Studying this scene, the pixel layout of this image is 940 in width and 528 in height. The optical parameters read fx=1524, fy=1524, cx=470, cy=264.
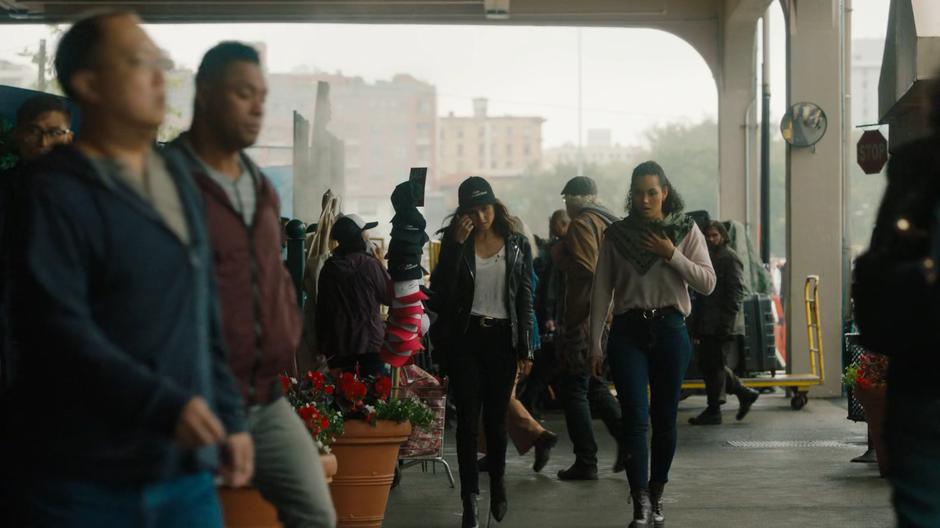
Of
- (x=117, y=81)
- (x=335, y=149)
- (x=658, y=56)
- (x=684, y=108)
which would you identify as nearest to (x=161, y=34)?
(x=335, y=149)

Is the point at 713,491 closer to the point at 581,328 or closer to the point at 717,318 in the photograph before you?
the point at 581,328

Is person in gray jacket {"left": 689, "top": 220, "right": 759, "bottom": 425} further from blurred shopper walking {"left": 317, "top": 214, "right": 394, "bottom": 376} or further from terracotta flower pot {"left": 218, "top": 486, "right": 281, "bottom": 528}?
terracotta flower pot {"left": 218, "top": 486, "right": 281, "bottom": 528}

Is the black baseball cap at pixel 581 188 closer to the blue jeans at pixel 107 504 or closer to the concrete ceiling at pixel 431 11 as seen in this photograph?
Result: the blue jeans at pixel 107 504

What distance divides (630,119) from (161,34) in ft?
111

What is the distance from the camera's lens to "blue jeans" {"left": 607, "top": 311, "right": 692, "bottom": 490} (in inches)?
298

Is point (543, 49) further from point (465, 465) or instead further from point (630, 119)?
point (465, 465)

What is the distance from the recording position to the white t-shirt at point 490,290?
7.90 metres

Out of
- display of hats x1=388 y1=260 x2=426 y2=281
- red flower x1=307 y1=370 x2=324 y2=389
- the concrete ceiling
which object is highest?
the concrete ceiling

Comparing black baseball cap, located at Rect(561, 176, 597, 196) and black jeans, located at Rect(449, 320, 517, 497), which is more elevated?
black baseball cap, located at Rect(561, 176, 597, 196)

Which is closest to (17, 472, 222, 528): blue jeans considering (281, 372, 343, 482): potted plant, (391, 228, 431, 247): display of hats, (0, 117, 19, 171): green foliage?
(0, 117, 19, 171): green foliage

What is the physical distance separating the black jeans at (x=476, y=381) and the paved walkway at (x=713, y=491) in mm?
625

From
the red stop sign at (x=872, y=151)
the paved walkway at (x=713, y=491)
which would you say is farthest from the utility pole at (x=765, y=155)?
the paved walkway at (x=713, y=491)

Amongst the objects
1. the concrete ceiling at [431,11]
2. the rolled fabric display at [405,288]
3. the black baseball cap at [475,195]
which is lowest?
the rolled fabric display at [405,288]

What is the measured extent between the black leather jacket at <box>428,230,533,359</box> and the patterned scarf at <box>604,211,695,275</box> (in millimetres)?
514
